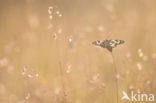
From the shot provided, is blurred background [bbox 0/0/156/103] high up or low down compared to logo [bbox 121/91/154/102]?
up

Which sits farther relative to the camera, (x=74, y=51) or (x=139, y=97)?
(x=74, y=51)

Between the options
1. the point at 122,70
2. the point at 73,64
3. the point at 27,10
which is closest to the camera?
the point at 122,70

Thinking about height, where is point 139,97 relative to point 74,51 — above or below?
below

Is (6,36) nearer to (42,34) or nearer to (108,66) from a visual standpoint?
(42,34)

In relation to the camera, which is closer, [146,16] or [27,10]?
[146,16]

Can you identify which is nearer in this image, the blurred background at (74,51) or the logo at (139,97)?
the logo at (139,97)

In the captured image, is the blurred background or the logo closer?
the logo

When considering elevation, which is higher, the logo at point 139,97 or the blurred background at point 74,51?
the blurred background at point 74,51

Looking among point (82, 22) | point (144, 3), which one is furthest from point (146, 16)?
point (82, 22)
